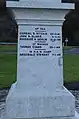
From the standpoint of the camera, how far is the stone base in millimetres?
7793

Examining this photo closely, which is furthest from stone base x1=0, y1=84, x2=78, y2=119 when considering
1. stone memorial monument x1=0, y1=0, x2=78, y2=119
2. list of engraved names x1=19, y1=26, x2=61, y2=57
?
list of engraved names x1=19, y1=26, x2=61, y2=57

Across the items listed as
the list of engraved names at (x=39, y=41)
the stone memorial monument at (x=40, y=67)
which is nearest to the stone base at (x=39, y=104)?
the stone memorial monument at (x=40, y=67)

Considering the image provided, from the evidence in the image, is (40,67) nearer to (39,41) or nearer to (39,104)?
(39,41)

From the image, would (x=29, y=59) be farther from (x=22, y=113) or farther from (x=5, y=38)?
(x=5, y=38)

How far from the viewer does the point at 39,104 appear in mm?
7840

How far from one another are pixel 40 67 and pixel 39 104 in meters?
0.81

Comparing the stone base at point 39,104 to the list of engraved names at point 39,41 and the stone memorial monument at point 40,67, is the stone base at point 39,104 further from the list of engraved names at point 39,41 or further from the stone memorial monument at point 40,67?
the list of engraved names at point 39,41

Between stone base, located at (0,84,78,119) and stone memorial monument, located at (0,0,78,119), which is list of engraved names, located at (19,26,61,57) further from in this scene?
stone base, located at (0,84,78,119)

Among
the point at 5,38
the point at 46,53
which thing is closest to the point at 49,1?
the point at 46,53

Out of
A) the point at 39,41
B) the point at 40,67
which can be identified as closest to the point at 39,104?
the point at 40,67

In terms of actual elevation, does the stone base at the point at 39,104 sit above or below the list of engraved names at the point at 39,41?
below

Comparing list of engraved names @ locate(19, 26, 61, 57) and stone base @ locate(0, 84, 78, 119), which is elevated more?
list of engraved names @ locate(19, 26, 61, 57)

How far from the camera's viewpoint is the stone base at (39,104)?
779 cm

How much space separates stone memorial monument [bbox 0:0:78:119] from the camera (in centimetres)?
777
